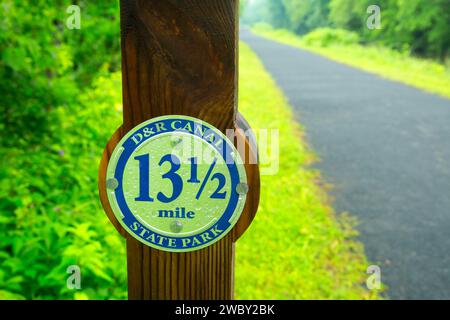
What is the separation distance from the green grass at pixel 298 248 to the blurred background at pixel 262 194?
0.04ft

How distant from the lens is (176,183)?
884mm

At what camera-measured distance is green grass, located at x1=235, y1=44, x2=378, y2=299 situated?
9.39 ft

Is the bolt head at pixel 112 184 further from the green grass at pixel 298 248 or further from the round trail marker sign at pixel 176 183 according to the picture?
the green grass at pixel 298 248

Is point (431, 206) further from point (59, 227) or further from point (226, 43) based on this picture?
point (226, 43)

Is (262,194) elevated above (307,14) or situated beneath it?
situated beneath

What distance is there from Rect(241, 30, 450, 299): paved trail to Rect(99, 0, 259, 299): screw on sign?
7.52 ft

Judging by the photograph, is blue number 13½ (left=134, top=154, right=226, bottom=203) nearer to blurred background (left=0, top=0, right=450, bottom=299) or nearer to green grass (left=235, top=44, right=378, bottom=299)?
blurred background (left=0, top=0, right=450, bottom=299)

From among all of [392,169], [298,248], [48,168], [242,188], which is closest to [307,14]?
[392,169]

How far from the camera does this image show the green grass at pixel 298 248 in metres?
2.86

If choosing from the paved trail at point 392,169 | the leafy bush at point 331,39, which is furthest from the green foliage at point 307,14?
the paved trail at point 392,169

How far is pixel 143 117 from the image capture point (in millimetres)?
855

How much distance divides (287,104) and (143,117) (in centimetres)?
765

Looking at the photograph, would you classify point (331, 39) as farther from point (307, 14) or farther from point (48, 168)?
point (48, 168)

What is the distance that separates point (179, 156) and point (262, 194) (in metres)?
3.31
